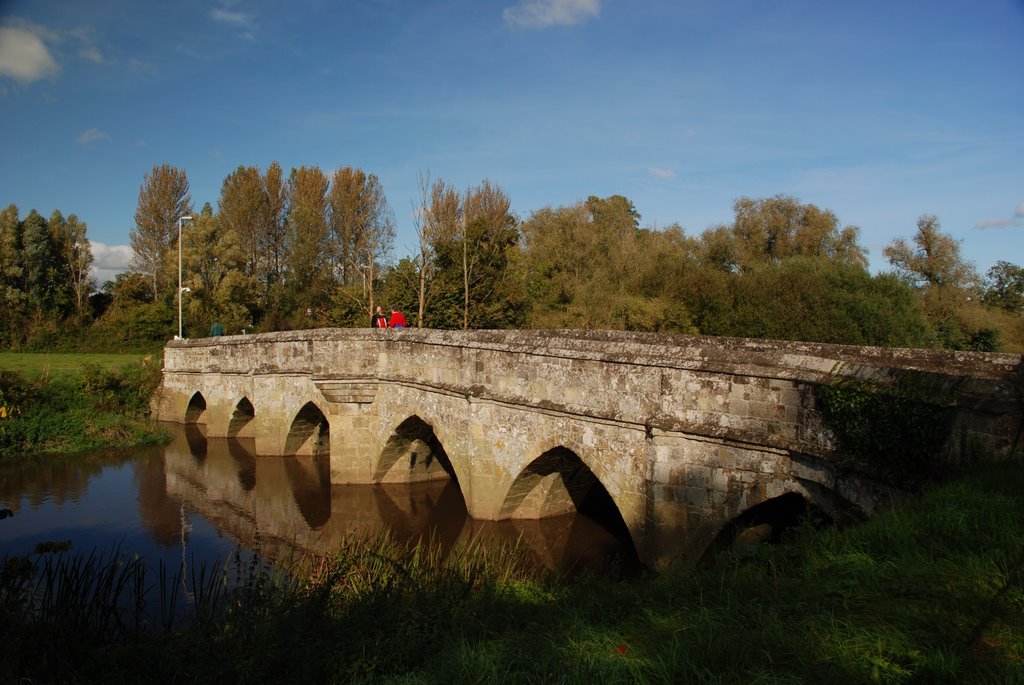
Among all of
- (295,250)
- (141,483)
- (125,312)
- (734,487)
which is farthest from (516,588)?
(295,250)

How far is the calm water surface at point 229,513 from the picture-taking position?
12.0m

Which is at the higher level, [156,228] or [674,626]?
[156,228]

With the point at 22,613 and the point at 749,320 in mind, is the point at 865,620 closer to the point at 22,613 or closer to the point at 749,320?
the point at 22,613

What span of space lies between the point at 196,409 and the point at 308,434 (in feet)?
27.6

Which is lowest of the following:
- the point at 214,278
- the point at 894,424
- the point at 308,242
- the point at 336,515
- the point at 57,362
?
the point at 336,515

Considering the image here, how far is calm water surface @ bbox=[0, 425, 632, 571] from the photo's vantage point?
39.3 feet

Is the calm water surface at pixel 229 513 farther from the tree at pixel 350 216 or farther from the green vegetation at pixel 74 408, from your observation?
the tree at pixel 350 216

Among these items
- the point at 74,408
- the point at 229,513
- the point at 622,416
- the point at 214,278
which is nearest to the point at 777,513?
the point at 622,416

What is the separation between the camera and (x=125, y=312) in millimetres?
36250

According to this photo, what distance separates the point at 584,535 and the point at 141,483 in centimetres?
1092

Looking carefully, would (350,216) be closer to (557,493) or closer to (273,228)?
(273,228)

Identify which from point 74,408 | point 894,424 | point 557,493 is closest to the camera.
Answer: point 894,424

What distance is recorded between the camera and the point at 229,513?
574 inches

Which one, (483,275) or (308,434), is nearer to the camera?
(308,434)
